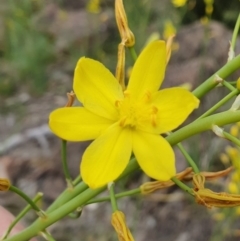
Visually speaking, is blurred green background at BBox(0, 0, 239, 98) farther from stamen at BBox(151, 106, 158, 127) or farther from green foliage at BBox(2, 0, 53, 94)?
stamen at BBox(151, 106, 158, 127)

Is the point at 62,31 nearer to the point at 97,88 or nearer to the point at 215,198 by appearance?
the point at 97,88

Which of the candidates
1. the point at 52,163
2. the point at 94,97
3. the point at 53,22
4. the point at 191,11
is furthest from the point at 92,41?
the point at 94,97

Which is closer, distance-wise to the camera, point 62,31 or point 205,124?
point 205,124

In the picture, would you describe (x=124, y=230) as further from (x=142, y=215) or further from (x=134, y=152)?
Result: (x=142, y=215)

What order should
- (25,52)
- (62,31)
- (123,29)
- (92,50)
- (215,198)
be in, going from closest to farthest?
(215,198) → (123,29) → (25,52) → (92,50) → (62,31)

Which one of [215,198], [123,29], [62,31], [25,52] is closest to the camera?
[215,198]

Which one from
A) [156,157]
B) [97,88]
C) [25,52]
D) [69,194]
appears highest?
[97,88]

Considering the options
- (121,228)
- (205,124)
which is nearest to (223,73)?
(205,124)
